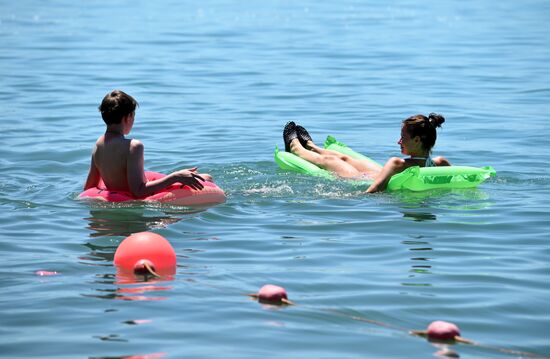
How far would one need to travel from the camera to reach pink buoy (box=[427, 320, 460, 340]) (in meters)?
5.54

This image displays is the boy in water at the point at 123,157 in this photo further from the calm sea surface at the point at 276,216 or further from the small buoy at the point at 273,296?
the small buoy at the point at 273,296

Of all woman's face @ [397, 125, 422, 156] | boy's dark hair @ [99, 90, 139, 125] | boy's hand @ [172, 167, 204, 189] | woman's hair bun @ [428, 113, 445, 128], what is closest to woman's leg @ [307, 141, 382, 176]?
woman's face @ [397, 125, 422, 156]

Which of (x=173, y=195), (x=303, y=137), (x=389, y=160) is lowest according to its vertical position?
(x=173, y=195)

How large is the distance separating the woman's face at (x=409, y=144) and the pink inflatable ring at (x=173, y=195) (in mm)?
1818

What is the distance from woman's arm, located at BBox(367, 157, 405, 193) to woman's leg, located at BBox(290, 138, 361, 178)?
67 cm

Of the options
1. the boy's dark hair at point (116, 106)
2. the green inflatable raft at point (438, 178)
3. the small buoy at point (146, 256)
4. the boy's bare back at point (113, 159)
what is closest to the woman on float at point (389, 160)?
the green inflatable raft at point (438, 178)

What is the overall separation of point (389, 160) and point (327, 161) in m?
1.25

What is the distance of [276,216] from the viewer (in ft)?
28.3

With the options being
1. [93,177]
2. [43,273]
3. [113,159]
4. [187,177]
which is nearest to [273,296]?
[43,273]

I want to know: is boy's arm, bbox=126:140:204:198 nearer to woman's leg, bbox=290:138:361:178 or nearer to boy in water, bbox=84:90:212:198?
boy in water, bbox=84:90:212:198

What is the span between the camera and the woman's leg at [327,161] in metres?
10.0

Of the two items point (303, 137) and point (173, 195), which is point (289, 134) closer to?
point (303, 137)

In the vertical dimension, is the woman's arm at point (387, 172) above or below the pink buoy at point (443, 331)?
above

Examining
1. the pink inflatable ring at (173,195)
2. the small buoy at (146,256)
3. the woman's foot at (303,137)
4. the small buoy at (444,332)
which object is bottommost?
the small buoy at (444,332)
